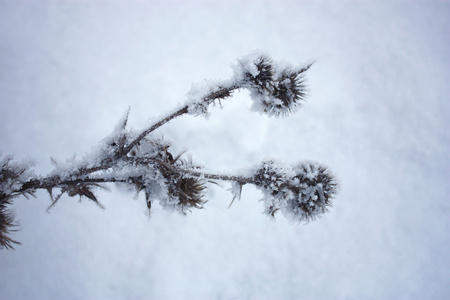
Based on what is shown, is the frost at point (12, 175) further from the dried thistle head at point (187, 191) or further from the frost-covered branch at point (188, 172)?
the dried thistle head at point (187, 191)

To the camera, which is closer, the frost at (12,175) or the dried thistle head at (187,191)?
the frost at (12,175)

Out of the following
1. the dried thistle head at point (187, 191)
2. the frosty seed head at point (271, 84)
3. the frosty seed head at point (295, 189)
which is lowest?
the dried thistle head at point (187, 191)

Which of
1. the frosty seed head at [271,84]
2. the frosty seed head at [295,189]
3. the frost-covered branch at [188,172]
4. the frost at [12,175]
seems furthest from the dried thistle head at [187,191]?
the frost at [12,175]

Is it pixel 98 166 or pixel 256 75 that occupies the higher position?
pixel 256 75

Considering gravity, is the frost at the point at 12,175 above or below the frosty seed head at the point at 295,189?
below

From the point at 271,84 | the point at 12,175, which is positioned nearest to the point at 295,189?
the point at 271,84

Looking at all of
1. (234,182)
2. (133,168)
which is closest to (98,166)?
(133,168)

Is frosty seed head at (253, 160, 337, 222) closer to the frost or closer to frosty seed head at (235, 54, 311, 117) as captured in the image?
frosty seed head at (235, 54, 311, 117)

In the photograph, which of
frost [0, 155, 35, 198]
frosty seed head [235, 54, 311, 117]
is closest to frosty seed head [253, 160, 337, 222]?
frosty seed head [235, 54, 311, 117]

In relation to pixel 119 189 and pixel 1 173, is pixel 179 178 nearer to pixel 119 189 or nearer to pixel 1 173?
pixel 119 189
